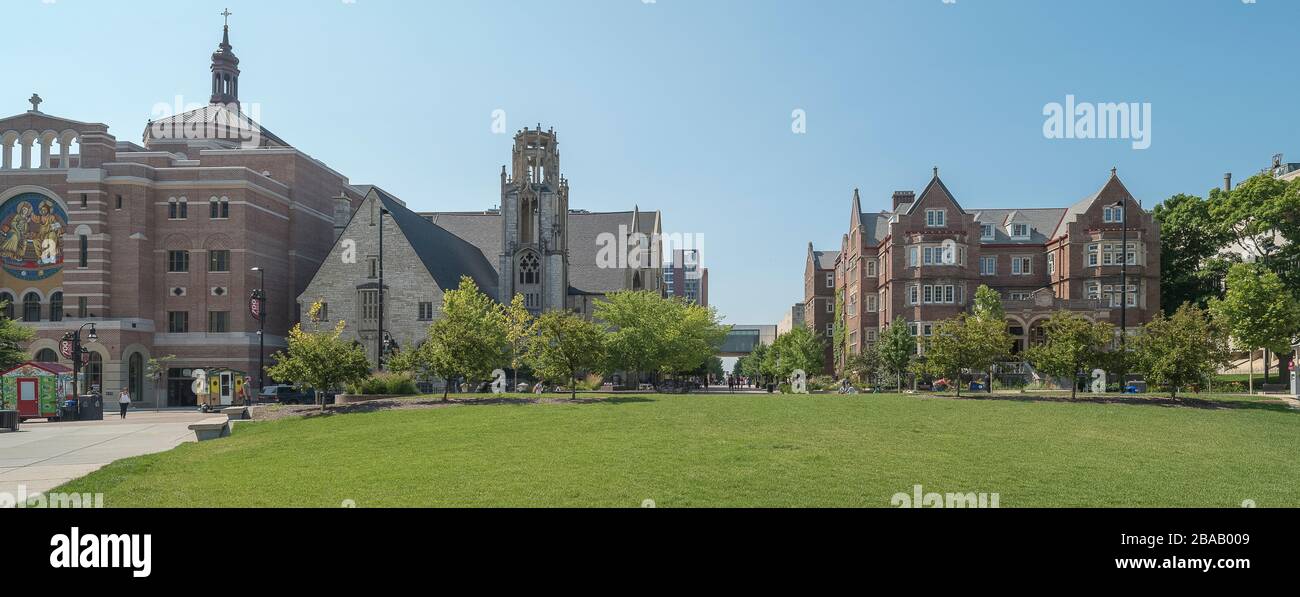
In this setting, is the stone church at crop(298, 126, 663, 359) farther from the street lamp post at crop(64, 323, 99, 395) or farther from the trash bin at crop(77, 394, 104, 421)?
the trash bin at crop(77, 394, 104, 421)

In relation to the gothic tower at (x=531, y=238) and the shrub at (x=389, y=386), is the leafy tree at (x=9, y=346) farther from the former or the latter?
the gothic tower at (x=531, y=238)

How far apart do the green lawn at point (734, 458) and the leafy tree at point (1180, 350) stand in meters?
2.77

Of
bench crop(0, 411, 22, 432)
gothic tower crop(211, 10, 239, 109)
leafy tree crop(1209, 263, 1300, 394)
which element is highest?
gothic tower crop(211, 10, 239, 109)

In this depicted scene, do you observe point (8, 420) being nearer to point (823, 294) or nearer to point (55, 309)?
point (55, 309)

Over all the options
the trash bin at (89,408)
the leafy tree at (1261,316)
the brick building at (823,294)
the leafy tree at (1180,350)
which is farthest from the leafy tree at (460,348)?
the brick building at (823,294)

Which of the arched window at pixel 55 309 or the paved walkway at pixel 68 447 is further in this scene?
the arched window at pixel 55 309

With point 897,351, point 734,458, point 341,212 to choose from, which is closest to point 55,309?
point 341,212

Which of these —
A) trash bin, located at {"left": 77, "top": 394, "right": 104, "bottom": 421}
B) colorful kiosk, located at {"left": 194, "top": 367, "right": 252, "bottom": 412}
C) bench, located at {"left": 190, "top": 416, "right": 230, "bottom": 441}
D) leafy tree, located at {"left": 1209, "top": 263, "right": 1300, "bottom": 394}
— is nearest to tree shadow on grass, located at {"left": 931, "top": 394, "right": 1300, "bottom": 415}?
leafy tree, located at {"left": 1209, "top": 263, "right": 1300, "bottom": 394}

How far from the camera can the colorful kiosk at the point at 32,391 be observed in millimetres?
36562

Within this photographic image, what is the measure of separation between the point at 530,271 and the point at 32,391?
3473cm

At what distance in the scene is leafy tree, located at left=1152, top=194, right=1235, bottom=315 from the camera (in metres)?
59.4

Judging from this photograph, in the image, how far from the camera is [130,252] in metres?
57.6

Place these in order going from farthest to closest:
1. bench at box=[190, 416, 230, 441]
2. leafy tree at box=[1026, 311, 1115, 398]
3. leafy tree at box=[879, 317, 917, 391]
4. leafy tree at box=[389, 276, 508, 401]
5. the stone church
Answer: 1. the stone church
2. leafy tree at box=[879, 317, 917, 391]
3. leafy tree at box=[389, 276, 508, 401]
4. leafy tree at box=[1026, 311, 1115, 398]
5. bench at box=[190, 416, 230, 441]

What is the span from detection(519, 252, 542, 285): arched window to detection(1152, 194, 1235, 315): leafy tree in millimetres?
48345
